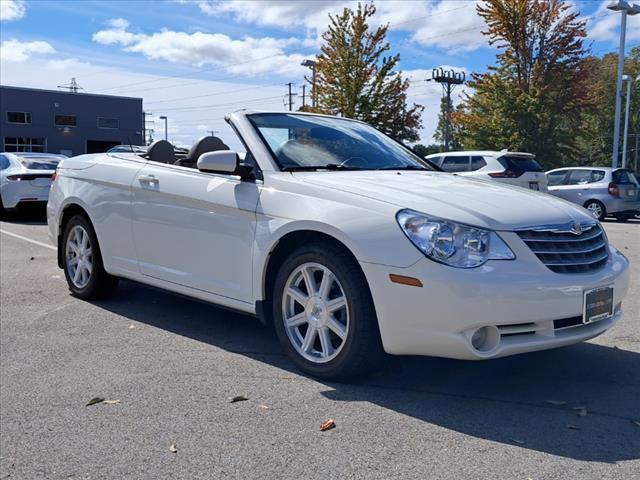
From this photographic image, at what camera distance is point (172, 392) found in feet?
12.6

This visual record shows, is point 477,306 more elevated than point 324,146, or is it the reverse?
point 324,146

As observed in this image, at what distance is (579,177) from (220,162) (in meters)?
15.7

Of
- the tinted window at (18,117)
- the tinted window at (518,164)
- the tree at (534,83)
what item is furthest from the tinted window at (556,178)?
the tinted window at (18,117)

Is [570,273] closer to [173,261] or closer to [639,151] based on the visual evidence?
[173,261]

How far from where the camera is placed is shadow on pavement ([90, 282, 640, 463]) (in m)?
3.20

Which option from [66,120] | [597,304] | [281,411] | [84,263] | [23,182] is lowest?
[281,411]

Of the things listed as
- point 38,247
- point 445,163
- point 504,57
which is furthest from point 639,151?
point 38,247

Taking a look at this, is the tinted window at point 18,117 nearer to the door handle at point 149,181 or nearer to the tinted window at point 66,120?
the tinted window at point 66,120

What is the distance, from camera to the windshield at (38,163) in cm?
1394

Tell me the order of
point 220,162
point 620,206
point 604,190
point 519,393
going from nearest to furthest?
point 519,393
point 220,162
point 620,206
point 604,190

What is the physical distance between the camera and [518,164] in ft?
49.5

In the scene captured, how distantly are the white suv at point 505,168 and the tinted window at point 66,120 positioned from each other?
170 feet

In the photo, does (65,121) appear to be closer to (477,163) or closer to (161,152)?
(477,163)

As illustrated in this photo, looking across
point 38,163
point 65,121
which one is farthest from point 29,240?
point 65,121
